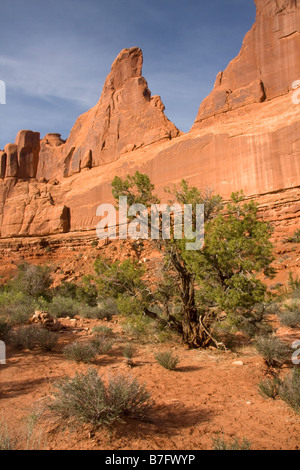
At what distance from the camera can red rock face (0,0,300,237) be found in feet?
74.4

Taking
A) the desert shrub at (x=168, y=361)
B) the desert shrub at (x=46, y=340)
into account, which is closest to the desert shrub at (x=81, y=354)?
the desert shrub at (x=46, y=340)

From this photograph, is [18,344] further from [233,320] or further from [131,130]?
[131,130]

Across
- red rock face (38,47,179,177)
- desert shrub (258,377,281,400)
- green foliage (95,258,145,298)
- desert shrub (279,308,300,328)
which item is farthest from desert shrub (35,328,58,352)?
red rock face (38,47,179,177)

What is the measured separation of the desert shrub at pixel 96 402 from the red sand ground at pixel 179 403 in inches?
4.5

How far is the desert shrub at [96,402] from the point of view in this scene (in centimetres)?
321

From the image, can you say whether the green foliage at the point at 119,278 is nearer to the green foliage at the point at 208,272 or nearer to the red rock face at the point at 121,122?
the green foliage at the point at 208,272

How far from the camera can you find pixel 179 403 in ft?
14.2

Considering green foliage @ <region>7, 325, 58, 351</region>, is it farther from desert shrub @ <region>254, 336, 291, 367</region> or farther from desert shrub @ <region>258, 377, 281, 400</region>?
desert shrub @ <region>258, 377, 281, 400</region>

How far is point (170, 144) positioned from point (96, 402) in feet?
88.7

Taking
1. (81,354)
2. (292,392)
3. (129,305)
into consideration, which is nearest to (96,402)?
(292,392)

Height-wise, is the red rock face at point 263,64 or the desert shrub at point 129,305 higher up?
the red rock face at point 263,64

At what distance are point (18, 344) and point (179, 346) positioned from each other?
4.11 m

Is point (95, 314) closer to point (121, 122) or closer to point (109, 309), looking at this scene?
point (109, 309)

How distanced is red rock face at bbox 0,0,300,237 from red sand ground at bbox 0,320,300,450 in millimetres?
17279
